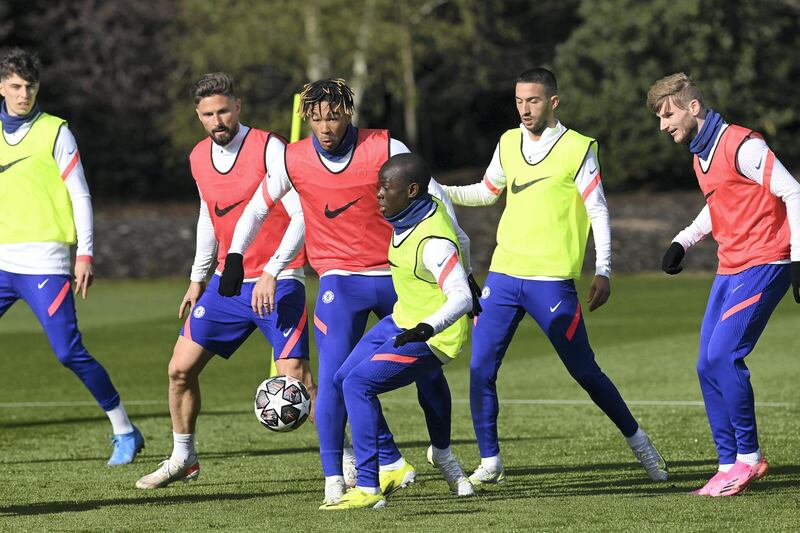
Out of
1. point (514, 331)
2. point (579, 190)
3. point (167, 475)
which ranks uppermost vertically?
point (579, 190)

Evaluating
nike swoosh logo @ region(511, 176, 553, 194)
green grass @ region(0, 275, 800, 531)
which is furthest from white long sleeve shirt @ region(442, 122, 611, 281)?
green grass @ region(0, 275, 800, 531)

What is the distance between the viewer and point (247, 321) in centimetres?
890

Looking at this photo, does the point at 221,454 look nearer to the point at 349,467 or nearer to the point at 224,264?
the point at 349,467

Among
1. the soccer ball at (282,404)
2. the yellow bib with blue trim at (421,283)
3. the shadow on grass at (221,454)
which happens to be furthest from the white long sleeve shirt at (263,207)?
the shadow on grass at (221,454)

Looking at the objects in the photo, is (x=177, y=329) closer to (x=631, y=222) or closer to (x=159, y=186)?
(x=631, y=222)

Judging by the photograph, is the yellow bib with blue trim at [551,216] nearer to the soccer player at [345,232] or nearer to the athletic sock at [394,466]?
the soccer player at [345,232]

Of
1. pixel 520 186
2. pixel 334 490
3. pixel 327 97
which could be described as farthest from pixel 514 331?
pixel 327 97

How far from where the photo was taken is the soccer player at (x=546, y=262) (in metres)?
8.87

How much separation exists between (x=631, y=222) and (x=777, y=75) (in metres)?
11.9

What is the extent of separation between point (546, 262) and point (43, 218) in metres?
3.17

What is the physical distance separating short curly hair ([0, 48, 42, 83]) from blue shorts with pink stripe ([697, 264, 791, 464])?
14.0ft

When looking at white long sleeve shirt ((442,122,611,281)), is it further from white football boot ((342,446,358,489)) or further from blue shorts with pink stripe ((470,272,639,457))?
white football boot ((342,446,358,489))

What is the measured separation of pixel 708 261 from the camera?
98.8 feet

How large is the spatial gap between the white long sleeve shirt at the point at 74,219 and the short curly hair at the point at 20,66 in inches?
13.7
